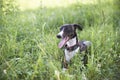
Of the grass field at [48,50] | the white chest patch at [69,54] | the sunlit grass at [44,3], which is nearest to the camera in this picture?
the grass field at [48,50]

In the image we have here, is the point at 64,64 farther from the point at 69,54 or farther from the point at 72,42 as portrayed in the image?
the point at 72,42

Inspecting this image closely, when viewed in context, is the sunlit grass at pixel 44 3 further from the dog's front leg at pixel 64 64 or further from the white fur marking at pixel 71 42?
the dog's front leg at pixel 64 64

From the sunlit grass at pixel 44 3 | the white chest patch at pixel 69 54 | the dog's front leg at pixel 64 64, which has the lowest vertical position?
the dog's front leg at pixel 64 64

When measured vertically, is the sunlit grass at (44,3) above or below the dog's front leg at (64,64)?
above

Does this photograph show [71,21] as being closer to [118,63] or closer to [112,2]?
[112,2]

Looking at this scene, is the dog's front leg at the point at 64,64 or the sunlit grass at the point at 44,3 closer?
the dog's front leg at the point at 64,64

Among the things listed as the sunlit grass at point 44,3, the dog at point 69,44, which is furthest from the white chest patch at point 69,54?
the sunlit grass at point 44,3

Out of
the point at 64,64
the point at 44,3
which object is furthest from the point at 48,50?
the point at 44,3

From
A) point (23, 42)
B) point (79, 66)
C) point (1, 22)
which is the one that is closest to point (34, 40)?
point (23, 42)

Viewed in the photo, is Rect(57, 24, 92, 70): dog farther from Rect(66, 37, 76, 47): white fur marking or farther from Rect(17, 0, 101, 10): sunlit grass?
Rect(17, 0, 101, 10): sunlit grass

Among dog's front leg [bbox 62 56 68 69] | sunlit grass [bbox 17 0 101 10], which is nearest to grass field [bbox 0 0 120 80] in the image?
dog's front leg [bbox 62 56 68 69]

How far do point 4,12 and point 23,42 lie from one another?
1.24 ft

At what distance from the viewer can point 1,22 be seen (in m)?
3.44

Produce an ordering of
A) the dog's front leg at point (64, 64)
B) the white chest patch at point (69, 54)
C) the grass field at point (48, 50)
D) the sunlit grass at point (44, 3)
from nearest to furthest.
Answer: the grass field at point (48, 50), the dog's front leg at point (64, 64), the white chest patch at point (69, 54), the sunlit grass at point (44, 3)
